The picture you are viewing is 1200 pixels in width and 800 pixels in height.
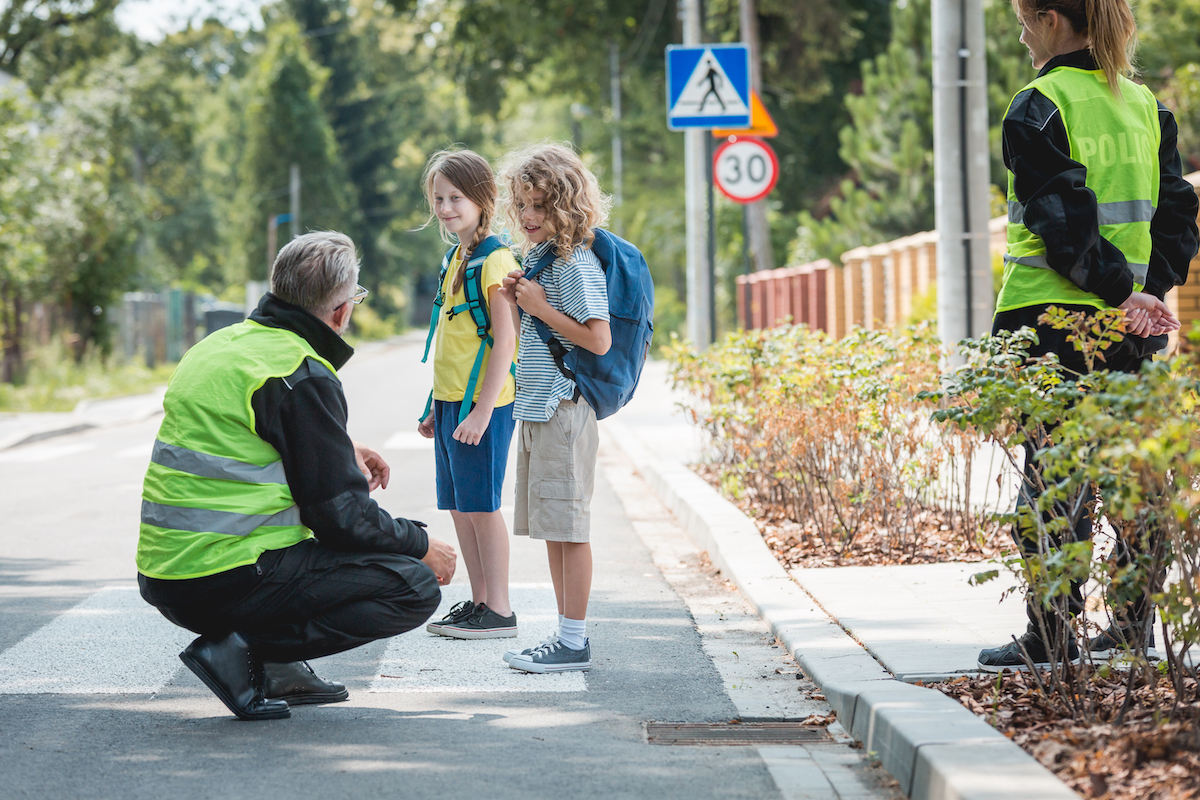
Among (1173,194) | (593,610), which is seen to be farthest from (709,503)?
(1173,194)

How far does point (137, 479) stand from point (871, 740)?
902 cm

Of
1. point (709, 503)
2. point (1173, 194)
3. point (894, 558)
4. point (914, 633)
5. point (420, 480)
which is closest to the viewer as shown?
point (1173, 194)

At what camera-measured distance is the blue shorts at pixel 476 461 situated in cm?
529

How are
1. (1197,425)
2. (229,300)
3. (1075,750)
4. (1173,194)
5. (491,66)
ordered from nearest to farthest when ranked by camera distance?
(1197,425)
(1075,750)
(1173,194)
(491,66)
(229,300)

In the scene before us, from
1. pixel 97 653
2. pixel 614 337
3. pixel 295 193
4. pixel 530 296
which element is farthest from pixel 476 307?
pixel 295 193

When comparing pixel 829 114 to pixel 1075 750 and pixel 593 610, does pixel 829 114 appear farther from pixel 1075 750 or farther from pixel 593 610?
pixel 1075 750

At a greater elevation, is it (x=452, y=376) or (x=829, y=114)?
(x=829, y=114)

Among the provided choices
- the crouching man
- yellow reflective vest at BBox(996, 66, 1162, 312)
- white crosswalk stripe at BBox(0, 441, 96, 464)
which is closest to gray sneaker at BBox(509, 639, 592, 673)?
the crouching man

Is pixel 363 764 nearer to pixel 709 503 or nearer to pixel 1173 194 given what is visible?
pixel 1173 194

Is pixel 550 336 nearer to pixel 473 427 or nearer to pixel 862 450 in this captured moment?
pixel 473 427

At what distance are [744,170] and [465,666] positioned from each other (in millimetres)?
10045

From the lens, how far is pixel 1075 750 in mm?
3338

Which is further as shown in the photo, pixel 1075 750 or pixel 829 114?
pixel 829 114

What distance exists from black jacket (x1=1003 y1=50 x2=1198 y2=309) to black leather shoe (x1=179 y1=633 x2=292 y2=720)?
103 inches
